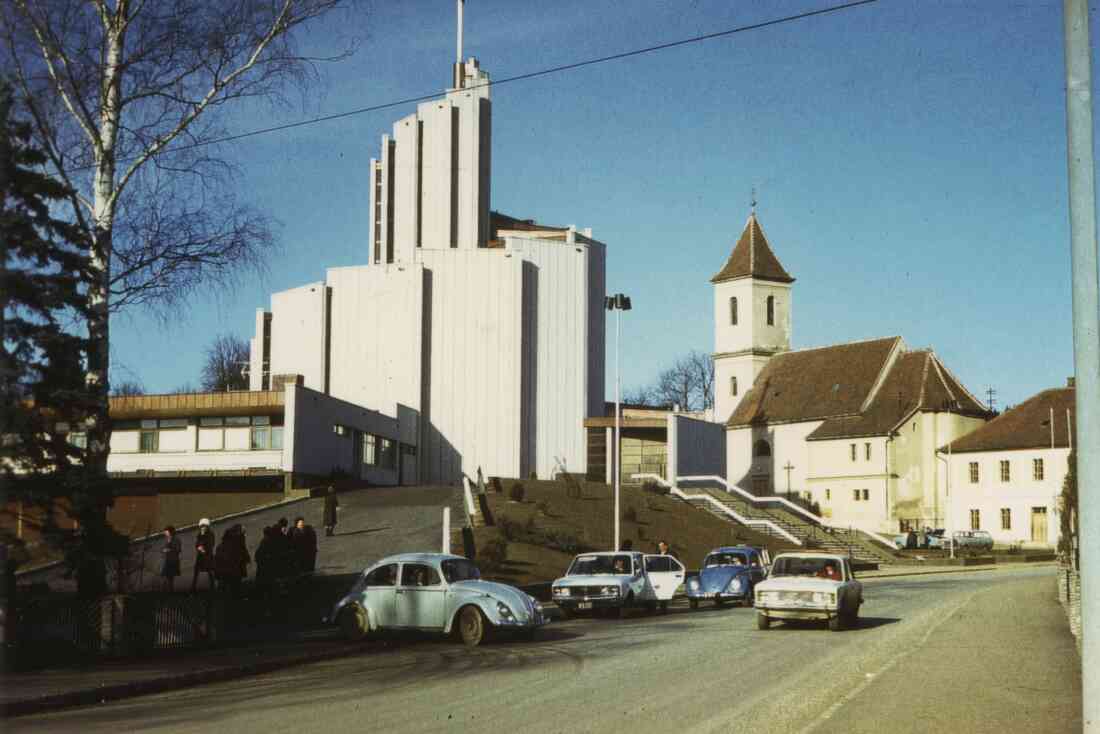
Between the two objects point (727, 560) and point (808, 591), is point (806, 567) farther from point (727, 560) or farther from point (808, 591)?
point (727, 560)

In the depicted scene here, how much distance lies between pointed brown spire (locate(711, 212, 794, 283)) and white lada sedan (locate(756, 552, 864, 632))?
3222 inches

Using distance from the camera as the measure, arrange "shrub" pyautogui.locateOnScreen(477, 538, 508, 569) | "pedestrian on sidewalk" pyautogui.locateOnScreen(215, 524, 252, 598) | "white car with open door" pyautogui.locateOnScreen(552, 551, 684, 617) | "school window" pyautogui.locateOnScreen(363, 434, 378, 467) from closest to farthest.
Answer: "pedestrian on sidewalk" pyautogui.locateOnScreen(215, 524, 252, 598) → "white car with open door" pyautogui.locateOnScreen(552, 551, 684, 617) → "shrub" pyautogui.locateOnScreen(477, 538, 508, 569) → "school window" pyautogui.locateOnScreen(363, 434, 378, 467)

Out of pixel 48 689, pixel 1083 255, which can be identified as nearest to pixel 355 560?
pixel 48 689

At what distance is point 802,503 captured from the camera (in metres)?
93.1

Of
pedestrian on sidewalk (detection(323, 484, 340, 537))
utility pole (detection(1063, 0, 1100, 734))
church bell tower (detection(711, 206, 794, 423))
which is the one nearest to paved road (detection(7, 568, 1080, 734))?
utility pole (detection(1063, 0, 1100, 734))

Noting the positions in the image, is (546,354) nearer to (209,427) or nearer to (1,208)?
(209,427)

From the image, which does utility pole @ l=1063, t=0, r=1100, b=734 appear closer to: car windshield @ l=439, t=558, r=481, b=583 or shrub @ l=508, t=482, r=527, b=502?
car windshield @ l=439, t=558, r=481, b=583

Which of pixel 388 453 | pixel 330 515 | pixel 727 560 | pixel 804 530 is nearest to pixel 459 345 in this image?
pixel 388 453

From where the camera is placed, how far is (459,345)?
240 ft

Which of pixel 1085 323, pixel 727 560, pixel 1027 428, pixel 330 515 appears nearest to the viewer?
pixel 1085 323

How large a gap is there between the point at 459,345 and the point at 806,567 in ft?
166

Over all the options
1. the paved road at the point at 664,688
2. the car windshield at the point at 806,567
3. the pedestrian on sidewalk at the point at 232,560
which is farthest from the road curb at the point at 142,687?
the car windshield at the point at 806,567

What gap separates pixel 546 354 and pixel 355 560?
41.9 m

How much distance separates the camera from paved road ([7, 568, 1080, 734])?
38.5ft
